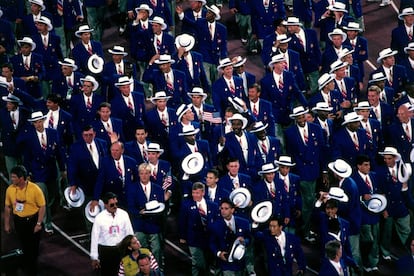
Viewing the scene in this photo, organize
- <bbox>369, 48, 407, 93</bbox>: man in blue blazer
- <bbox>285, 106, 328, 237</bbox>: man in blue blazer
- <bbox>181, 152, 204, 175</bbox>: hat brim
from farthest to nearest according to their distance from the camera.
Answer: <bbox>369, 48, 407, 93</bbox>: man in blue blazer, <bbox>285, 106, 328, 237</bbox>: man in blue blazer, <bbox>181, 152, 204, 175</bbox>: hat brim

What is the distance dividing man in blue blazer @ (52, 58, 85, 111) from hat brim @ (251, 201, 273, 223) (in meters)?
4.51

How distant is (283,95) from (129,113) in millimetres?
2619

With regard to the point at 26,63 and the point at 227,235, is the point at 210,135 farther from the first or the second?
the point at 26,63

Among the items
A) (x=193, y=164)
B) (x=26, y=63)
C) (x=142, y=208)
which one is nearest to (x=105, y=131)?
(x=193, y=164)

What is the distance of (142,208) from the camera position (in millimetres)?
17812

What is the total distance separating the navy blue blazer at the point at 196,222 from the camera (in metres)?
17.7

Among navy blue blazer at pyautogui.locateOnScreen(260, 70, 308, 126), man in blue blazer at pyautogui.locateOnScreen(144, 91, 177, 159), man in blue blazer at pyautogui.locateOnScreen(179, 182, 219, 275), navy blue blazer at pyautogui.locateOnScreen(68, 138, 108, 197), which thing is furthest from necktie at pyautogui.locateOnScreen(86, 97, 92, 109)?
man in blue blazer at pyautogui.locateOnScreen(179, 182, 219, 275)

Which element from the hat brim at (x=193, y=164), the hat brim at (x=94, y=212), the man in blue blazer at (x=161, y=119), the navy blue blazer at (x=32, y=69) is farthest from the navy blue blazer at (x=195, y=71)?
the hat brim at (x=94, y=212)

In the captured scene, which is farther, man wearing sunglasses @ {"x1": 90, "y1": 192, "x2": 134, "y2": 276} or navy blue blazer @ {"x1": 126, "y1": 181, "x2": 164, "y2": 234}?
navy blue blazer @ {"x1": 126, "y1": 181, "x2": 164, "y2": 234}

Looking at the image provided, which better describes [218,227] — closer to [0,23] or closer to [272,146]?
[272,146]

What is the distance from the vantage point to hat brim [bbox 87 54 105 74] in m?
21.4

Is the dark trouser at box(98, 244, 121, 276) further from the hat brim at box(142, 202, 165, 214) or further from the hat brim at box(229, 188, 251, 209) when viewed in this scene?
the hat brim at box(229, 188, 251, 209)

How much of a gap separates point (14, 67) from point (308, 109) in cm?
518

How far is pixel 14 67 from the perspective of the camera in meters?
21.5
